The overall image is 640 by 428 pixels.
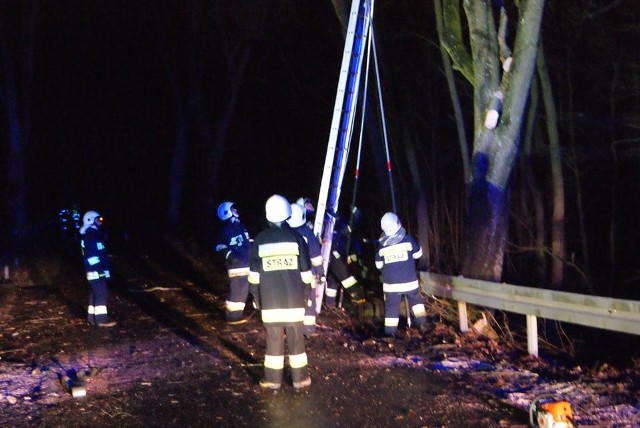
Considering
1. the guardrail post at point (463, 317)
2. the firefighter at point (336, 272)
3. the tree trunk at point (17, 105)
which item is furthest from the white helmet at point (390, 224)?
the tree trunk at point (17, 105)

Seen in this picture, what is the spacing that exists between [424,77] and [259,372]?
1734 centimetres

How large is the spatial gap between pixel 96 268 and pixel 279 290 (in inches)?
184

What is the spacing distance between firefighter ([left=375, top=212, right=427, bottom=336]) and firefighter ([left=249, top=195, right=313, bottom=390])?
2586 millimetres

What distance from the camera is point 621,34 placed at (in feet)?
66.7

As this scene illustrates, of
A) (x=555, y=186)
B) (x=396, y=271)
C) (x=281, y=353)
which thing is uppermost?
(x=555, y=186)

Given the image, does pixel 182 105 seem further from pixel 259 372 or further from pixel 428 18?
pixel 259 372

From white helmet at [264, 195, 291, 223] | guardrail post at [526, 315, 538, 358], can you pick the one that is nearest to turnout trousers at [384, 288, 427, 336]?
guardrail post at [526, 315, 538, 358]

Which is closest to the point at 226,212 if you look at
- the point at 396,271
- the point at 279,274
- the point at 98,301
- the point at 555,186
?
the point at 98,301

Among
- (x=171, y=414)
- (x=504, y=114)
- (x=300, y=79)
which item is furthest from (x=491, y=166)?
(x=300, y=79)

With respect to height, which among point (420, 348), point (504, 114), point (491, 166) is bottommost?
point (420, 348)

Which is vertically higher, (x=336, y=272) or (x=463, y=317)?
(x=336, y=272)

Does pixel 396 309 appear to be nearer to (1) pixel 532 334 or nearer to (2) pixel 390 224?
(2) pixel 390 224

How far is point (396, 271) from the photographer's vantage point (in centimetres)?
975

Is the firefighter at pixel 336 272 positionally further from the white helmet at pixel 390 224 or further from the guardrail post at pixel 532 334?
the guardrail post at pixel 532 334
